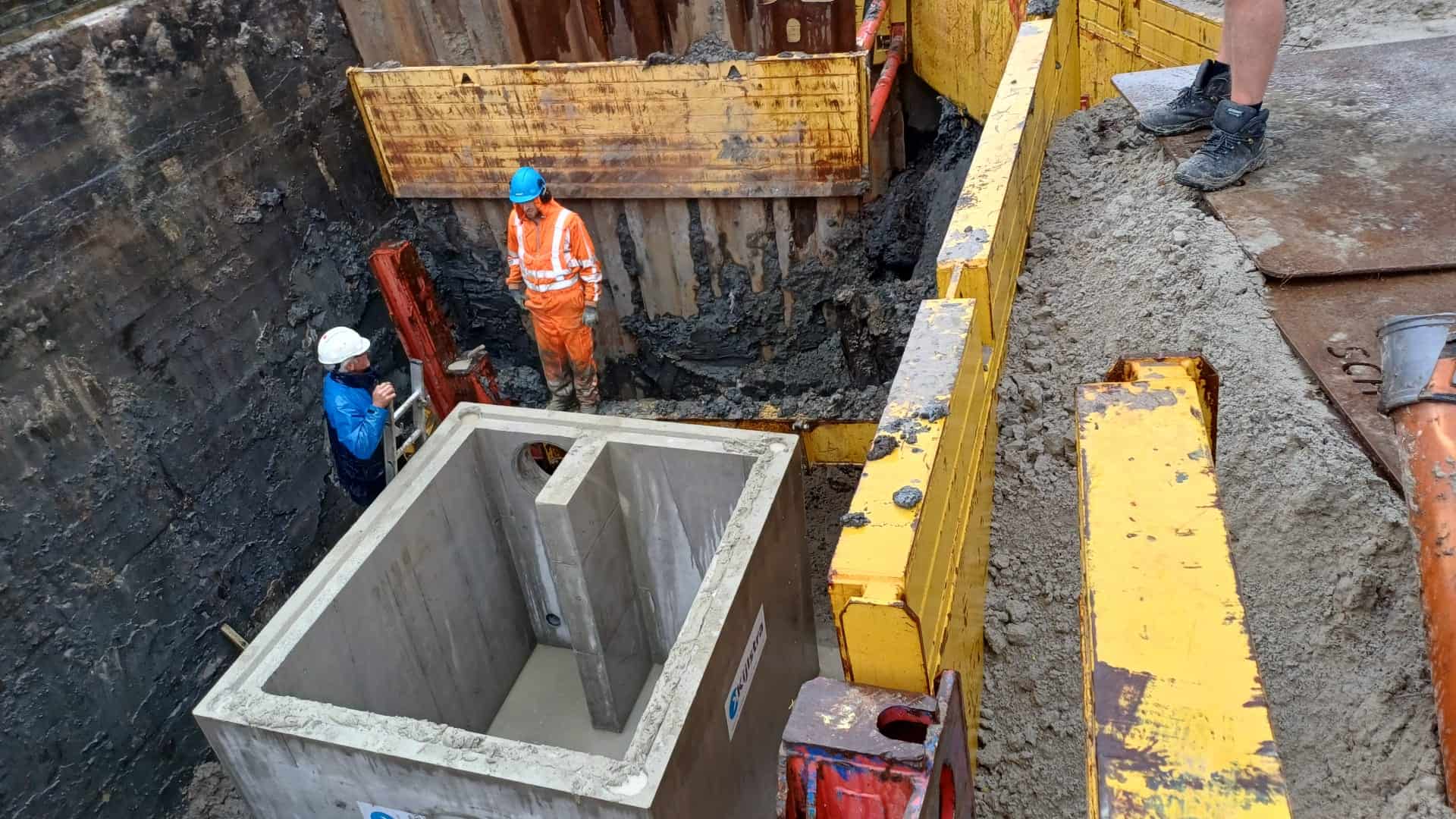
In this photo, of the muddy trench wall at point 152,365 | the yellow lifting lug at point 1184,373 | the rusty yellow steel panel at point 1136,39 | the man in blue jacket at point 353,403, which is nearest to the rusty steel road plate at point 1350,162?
the rusty yellow steel panel at point 1136,39

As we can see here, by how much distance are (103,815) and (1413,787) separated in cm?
570

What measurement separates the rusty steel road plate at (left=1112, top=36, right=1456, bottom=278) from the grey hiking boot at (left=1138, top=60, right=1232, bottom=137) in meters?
0.06

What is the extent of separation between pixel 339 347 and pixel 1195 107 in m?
4.39

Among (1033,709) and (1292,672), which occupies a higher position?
(1292,672)

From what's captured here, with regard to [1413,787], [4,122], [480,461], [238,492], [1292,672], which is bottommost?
[238,492]

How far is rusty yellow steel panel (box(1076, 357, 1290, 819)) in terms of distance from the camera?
156 cm

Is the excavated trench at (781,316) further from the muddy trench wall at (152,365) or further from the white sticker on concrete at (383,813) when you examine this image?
the white sticker on concrete at (383,813)

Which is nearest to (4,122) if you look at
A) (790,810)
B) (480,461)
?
(480,461)

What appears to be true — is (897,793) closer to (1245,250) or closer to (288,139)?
(1245,250)

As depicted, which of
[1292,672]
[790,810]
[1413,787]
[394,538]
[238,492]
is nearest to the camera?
[1413,787]

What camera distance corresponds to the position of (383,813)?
3436mm

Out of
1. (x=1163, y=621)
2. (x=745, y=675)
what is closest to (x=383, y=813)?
(x=745, y=675)

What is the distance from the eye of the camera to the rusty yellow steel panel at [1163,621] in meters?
1.56

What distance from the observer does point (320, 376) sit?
6.46 metres
